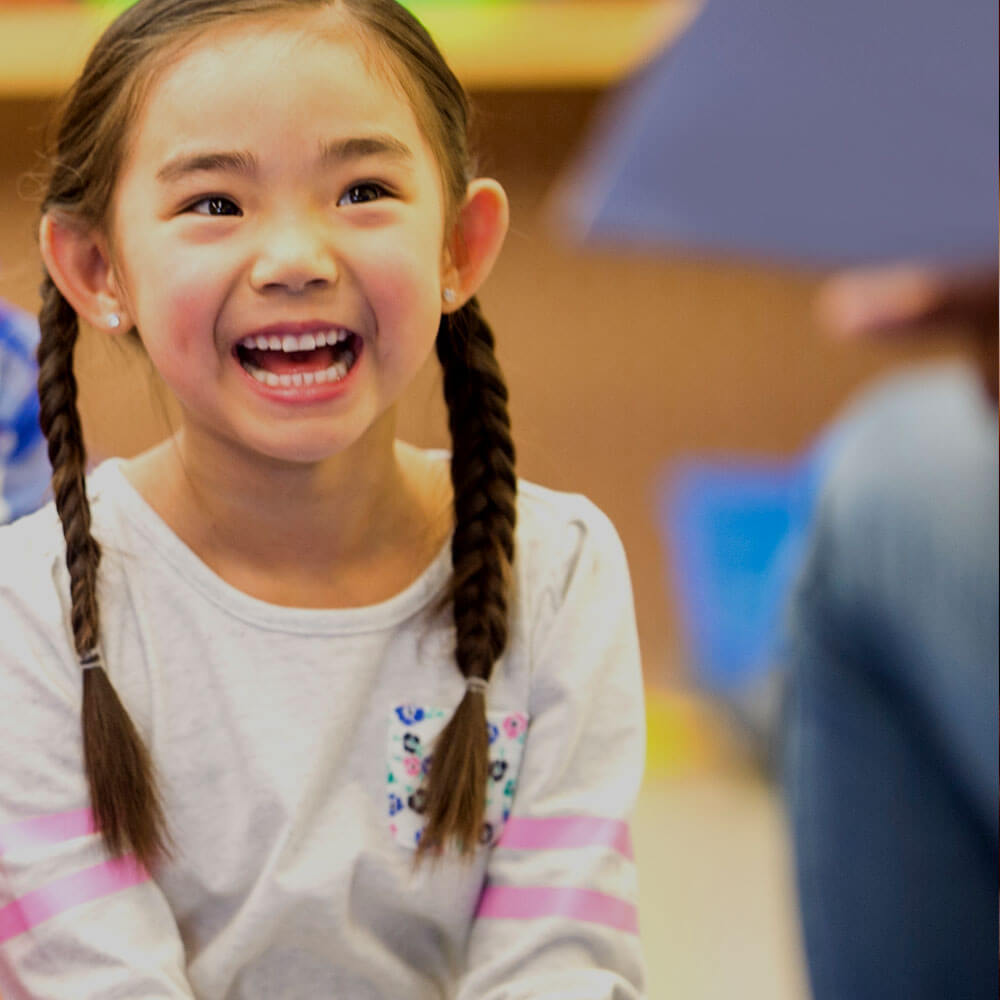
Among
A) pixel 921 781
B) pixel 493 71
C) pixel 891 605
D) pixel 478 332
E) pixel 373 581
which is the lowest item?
pixel 921 781

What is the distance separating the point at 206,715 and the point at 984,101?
1.56 ft

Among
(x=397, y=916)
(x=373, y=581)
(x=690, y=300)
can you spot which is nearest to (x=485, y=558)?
(x=373, y=581)

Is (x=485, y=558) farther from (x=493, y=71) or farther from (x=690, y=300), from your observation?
(x=690, y=300)

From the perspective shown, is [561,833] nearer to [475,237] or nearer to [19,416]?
[475,237]

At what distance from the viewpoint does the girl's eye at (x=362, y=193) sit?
24.9 inches

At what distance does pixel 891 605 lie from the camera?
3.63ft

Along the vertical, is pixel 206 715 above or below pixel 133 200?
below

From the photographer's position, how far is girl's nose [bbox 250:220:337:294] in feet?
2.01

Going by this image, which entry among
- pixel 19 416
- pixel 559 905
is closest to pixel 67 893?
pixel 559 905

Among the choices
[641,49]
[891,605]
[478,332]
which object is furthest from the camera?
[641,49]

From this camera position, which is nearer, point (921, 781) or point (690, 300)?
point (921, 781)

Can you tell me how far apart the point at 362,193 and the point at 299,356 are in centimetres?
7

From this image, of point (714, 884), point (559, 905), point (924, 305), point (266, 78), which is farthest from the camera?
point (714, 884)

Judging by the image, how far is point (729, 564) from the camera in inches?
85.6
